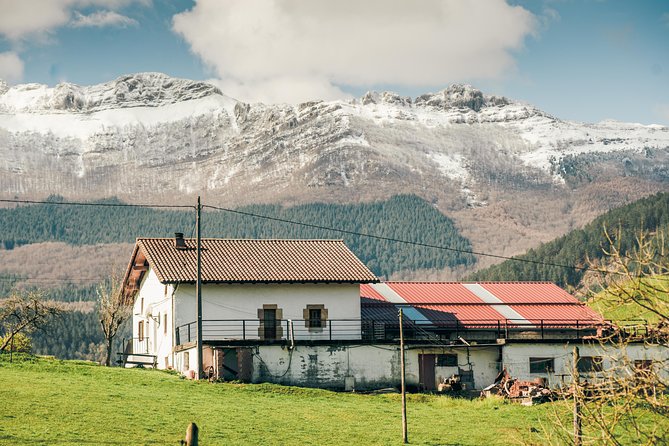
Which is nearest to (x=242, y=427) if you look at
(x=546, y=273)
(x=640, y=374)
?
(x=640, y=374)

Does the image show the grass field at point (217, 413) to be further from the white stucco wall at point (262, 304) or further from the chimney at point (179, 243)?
the chimney at point (179, 243)

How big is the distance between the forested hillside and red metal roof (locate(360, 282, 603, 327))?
10902cm

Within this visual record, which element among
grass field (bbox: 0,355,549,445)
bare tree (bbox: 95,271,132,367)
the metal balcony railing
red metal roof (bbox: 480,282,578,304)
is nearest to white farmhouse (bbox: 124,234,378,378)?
the metal balcony railing

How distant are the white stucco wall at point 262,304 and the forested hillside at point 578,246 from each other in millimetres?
121311

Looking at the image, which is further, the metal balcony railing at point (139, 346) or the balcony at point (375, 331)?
the metal balcony railing at point (139, 346)

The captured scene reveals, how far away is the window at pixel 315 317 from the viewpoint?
176 ft

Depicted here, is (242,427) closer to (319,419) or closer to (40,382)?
(319,419)

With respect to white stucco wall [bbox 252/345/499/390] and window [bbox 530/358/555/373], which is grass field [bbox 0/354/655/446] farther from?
window [bbox 530/358/555/373]

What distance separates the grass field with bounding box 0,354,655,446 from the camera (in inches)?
1266

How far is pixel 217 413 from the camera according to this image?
3694 centimetres

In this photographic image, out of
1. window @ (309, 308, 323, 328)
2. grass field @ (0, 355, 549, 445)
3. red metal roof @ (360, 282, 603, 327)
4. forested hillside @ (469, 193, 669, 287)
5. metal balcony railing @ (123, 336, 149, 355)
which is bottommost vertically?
grass field @ (0, 355, 549, 445)

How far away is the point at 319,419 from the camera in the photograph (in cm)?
3762

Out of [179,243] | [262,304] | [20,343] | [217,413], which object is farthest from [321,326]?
[20,343]

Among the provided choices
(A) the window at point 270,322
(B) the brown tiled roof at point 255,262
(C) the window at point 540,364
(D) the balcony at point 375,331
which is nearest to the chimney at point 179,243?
(B) the brown tiled roof at point 255,262
